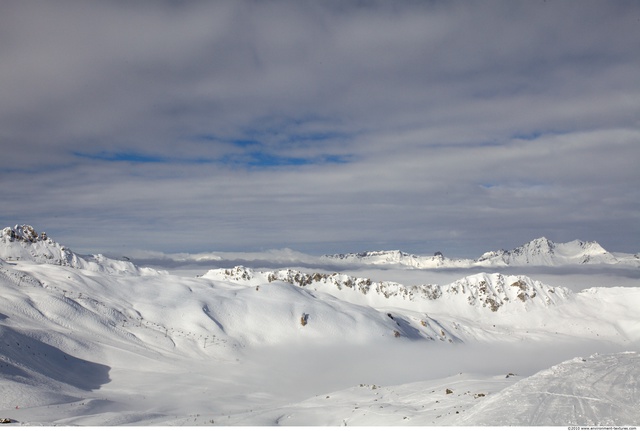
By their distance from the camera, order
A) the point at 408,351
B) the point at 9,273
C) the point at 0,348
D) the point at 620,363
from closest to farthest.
Result: the point at 620,363, the point at 0,348, the point at 9,273, the point at 408,351

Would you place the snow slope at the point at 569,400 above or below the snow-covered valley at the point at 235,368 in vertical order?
above

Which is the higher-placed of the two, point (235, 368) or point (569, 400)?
point (569, 400)

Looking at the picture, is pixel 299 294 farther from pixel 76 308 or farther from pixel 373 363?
pixel 76 308

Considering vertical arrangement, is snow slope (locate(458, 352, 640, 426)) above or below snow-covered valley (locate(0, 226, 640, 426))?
above

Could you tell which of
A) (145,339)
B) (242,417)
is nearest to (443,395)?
(242,417)

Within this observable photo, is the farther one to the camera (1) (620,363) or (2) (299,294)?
(2) (299,294)

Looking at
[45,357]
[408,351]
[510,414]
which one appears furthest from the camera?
[408,351]

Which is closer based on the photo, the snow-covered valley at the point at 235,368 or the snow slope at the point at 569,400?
the snow slope at the point at 569,400

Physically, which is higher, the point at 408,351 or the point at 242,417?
the point at 242,417

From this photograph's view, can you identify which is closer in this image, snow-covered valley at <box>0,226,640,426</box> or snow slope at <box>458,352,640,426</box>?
snow slope at <box>458,352,640,426</box>

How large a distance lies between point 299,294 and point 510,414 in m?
170

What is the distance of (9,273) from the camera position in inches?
4988

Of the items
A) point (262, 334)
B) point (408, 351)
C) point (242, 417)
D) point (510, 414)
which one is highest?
point (510, 414)

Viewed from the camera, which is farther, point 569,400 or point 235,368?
point 235,368
